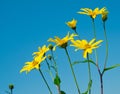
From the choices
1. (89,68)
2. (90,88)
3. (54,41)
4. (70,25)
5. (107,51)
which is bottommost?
(90,88)

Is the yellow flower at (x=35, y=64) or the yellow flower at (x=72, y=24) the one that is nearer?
the yellow flower at (x=35, y=64)

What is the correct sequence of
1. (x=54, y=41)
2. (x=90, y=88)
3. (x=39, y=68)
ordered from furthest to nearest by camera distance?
(x=54, y=41)
(x=39, y=68)
(x=90, y=88)

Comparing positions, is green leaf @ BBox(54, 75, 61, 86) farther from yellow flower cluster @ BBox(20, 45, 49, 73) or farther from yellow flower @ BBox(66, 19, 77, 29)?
yellow flower @ BBox(66, 19, 77, 29)

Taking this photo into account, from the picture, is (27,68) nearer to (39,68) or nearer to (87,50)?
(39,68)

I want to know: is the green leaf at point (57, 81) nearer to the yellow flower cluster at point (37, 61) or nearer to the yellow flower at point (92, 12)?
the yellow flower cluster at point (37, 61)

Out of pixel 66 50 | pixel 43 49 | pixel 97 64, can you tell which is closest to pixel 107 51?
pixel 97 64

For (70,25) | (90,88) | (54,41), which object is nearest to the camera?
(90,88)

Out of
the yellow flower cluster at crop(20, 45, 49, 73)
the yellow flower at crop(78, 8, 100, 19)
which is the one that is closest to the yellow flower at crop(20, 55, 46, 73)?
the yellow flower cluster at crop(20, 45, 49, 73)

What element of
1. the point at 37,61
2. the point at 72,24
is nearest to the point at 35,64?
the point at 37,61

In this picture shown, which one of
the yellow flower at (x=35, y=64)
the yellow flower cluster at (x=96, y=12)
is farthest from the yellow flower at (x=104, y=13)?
the yellow flower at (x=35, y=64)

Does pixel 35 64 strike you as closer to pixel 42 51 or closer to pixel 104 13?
pixel 42 51

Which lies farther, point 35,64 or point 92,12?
point 92,12
